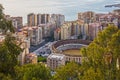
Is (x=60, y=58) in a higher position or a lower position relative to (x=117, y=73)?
lower

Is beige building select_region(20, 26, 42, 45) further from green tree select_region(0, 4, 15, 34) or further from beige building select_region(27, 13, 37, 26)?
green tree select_region(0, 4, 15, 34)

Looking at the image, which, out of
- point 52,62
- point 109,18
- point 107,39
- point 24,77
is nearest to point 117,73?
point 107,39

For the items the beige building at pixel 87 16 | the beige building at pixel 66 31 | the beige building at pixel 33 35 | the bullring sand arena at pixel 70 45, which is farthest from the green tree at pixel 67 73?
the beige building at pixel 87 16

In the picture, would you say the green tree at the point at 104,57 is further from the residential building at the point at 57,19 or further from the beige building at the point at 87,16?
the beige building at the point at 87,16

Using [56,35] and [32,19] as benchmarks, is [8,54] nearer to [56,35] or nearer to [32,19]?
[56,35]

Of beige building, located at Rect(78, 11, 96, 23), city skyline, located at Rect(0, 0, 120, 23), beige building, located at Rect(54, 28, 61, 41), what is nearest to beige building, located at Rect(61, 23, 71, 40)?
beige building, located at Rect(54, 28, 61, 41)

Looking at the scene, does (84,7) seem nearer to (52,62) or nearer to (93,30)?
(93,30)
